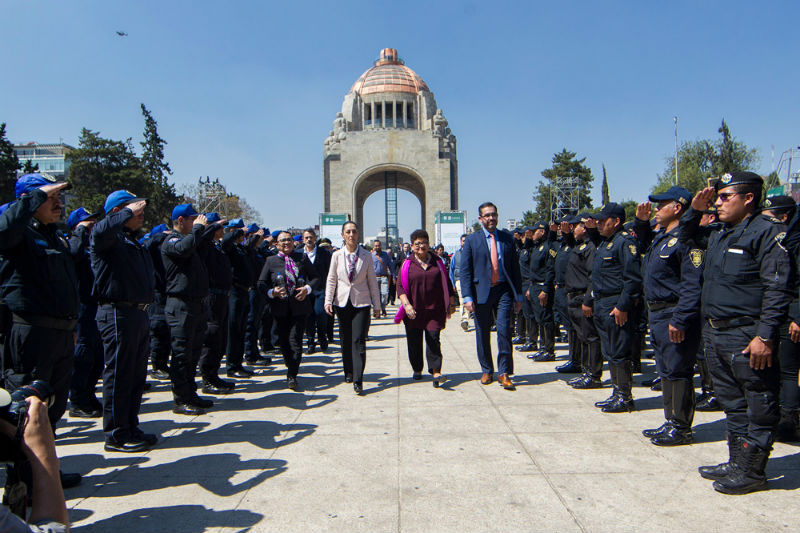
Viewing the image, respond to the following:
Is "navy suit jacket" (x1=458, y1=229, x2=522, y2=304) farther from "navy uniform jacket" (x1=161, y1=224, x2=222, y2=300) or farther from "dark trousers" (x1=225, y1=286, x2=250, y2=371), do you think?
"dark trousers" (x1=225, y1=286, x2=250, y2=371)

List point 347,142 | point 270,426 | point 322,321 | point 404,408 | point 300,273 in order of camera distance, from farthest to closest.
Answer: point 347,142, point 322,321, point 300,273, point 404,408, point 270,426

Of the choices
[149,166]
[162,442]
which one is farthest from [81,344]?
[149,166]

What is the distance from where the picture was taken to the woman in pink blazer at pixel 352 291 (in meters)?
6.49

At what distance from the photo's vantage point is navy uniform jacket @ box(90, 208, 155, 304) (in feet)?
13.6

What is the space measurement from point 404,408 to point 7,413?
12.3 ft

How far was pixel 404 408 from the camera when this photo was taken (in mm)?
5461

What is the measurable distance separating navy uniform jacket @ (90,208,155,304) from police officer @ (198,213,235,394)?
1.82 meters

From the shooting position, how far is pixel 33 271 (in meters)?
3.67

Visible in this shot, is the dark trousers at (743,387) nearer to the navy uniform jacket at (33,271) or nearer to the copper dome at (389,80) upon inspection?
the navy uniform jacket at (33,271)

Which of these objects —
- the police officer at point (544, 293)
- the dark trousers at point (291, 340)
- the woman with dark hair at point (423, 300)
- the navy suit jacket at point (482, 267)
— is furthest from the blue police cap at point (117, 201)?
the police officer at point (544, 293)

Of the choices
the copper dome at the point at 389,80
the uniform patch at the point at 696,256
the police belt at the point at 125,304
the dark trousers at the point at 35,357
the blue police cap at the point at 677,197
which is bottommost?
the dark trousers at the point at 35,357

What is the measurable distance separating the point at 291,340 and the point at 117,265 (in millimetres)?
2752

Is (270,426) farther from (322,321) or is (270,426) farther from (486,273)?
(322,321)

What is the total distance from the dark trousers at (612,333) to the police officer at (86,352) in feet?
18.3
